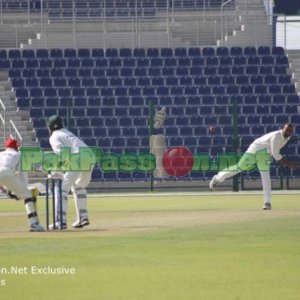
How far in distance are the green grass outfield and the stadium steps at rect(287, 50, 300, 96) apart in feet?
54.9

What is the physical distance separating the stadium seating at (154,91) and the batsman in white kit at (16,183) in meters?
17.2

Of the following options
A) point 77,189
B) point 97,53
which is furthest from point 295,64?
point 77,189

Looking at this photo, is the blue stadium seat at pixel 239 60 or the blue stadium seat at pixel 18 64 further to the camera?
the blue stadium seat at pixel 239 60

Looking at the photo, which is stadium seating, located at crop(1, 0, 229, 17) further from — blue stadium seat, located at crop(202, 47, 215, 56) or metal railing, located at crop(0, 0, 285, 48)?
blue stadium seat, located at crop(202, 47, 215, 56)

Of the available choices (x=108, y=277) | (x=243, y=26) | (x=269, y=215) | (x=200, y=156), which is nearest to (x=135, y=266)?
(x=108, y=277)

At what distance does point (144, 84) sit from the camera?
41.6 m

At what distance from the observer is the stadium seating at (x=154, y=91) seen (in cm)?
3959

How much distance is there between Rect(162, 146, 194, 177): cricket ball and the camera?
126ft

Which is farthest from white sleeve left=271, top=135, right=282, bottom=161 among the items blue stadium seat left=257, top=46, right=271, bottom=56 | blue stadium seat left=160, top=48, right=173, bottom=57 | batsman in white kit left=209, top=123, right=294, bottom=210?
blue stadium seat left=257, top=46, right=271, bottom=56

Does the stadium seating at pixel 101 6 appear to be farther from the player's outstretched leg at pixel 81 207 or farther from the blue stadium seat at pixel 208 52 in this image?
the player's outstretched leg at pixel 81 207

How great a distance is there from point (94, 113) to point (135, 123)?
125 cm

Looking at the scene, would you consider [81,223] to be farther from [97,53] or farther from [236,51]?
[236,51]

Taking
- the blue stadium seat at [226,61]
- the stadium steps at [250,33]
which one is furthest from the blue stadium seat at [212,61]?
the stadium steps at [250,33]

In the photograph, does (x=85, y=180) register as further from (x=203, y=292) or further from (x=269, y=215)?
(x=203, y=292)
